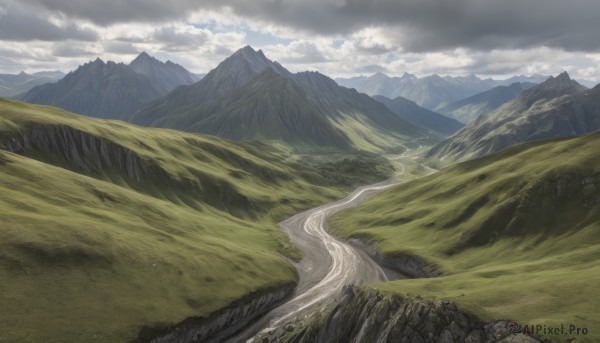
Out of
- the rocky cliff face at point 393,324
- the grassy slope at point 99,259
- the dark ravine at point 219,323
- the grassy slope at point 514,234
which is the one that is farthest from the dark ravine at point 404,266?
the rocky cliff face at point 393,324

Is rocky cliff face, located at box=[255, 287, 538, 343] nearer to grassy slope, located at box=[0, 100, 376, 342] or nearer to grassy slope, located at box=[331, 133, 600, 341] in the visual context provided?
grassy slope, located at box=[331, 133, 600, 341]

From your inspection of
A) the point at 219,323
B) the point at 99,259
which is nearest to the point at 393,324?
the point at 219,323

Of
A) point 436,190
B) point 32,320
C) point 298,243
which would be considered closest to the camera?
point 32,320

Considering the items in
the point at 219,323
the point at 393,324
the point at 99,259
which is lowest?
the point at 219,323

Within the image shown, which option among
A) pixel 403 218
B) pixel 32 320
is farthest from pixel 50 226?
pixel 403 218

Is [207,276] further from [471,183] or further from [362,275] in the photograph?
[471,183]

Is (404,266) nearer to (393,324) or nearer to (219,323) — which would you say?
(219,323)

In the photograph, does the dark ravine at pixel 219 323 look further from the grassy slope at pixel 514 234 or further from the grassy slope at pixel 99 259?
the grassy slope at pixel 514 234
